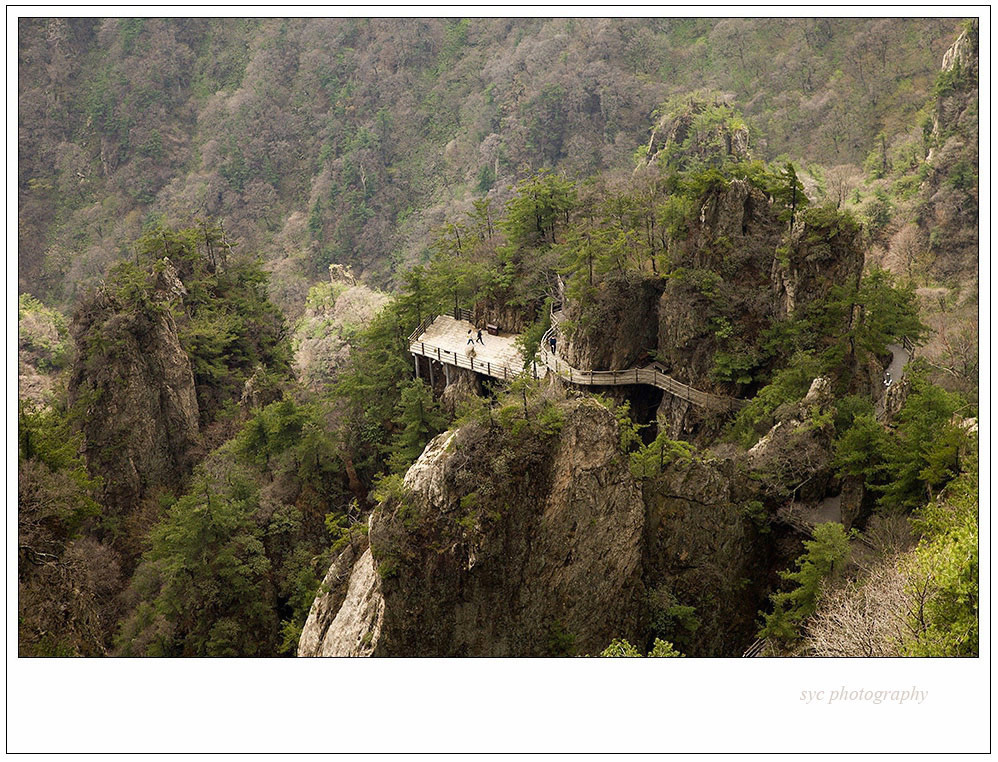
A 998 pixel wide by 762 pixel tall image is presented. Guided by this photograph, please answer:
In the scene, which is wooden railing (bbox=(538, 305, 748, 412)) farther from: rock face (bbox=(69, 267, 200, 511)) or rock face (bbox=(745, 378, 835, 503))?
rock face (bbox=(69, 267, 200, 511))

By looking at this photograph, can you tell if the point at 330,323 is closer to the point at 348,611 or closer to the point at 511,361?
the point at 511,361

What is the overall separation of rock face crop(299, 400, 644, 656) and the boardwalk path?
28.4 ft

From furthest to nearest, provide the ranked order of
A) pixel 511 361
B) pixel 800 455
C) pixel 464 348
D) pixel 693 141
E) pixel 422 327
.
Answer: pixel 693 141 < pixel 422 327 < pixel 464 348 < pixel 511 361 < pixel 800 455

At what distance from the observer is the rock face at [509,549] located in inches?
861

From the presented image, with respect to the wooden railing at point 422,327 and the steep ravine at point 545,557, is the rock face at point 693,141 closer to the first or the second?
the wooden railing at point 422,327

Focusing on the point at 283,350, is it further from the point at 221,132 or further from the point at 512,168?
the point at 221,132

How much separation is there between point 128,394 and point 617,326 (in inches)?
→ 818

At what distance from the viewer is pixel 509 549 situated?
22.3m

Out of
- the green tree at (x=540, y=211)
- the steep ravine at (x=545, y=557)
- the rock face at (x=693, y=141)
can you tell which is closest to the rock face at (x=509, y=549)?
the steep ravine at (x=545, y=557)

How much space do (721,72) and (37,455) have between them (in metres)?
78.9

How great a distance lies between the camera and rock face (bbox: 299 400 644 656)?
71.8 feet

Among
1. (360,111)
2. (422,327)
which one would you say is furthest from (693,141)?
(360,111)

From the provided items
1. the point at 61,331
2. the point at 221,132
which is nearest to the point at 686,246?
the point at 61,331
